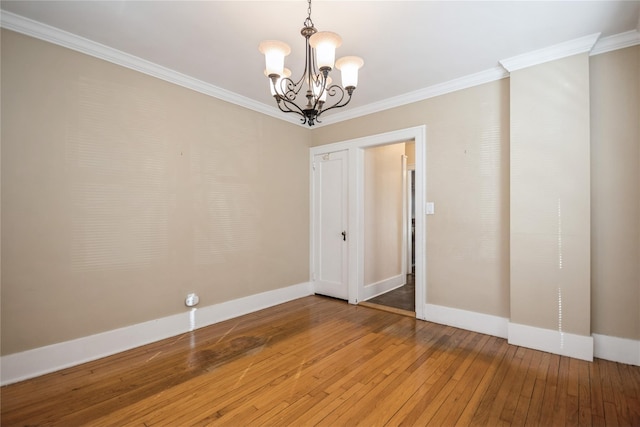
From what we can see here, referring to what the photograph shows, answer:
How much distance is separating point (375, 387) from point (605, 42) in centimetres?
339

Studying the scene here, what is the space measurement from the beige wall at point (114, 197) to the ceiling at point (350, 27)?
1.33 ft

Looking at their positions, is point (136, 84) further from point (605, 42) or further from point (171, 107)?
point (605, 42)

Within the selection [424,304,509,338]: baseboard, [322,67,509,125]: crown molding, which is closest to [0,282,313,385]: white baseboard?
[424,304,509,338]: baseboard

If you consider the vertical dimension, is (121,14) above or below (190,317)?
above

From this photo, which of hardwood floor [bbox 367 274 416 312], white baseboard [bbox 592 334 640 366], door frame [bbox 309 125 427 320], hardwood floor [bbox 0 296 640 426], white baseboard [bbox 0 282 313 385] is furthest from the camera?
hardwood floor [bbox 367 274 416 312]

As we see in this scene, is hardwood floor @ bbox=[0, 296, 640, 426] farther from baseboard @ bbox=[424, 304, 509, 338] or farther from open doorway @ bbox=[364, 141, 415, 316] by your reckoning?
open doorway @ bbox=[364, 141, 415, 316]

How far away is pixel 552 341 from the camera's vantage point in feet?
8.65

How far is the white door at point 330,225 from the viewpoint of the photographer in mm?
4312

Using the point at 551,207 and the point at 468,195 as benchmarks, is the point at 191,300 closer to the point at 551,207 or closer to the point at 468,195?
the point at 468,195

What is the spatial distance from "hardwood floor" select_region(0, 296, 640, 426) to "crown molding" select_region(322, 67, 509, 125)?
265cm

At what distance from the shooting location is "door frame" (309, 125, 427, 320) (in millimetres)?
3512

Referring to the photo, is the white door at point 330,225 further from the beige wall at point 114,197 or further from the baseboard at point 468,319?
the baseboard at point 468,319

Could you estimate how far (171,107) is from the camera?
3090mm

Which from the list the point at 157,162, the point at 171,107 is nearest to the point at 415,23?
the point at 171,107
